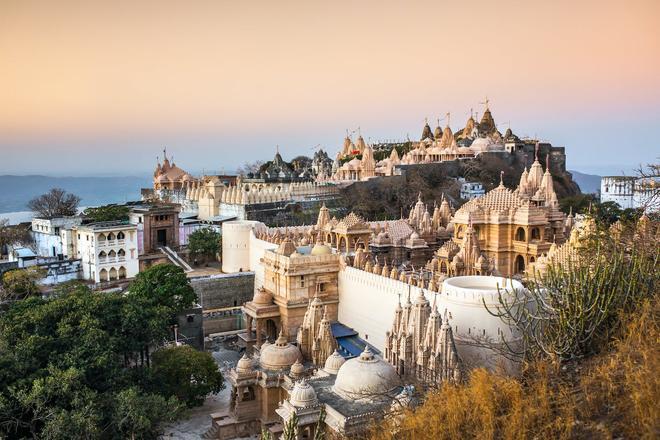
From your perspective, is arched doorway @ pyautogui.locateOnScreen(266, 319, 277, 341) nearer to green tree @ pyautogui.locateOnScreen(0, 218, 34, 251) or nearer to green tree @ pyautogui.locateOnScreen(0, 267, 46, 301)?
green tree @ pyautogui.locateOnScreen(0, 267, 46, 301)

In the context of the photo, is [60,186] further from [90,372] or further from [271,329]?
[90,372]

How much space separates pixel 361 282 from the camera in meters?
25.7

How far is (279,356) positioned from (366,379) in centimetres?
483

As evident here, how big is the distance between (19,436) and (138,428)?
10.6ft

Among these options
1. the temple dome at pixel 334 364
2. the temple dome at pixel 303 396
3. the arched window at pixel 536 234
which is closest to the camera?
the temple dome at pixel 303 396

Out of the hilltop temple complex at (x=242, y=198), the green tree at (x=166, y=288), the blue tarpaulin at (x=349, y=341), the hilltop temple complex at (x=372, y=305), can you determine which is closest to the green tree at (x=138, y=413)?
the hilltop temple complex at (x=372, y=305)

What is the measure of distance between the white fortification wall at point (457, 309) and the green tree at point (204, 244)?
54.6ft

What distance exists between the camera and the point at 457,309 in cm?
1909

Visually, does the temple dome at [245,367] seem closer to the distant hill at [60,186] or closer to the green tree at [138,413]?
the green tree at [138,413]

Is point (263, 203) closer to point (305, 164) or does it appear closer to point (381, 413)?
point (381, 413)

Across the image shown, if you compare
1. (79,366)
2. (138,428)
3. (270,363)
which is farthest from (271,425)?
(79,366)

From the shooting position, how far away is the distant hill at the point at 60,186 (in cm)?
Answer: 15300

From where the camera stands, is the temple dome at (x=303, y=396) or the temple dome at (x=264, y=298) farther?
the temple dome at (x=264, y=298)

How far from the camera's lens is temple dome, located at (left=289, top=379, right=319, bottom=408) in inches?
651
